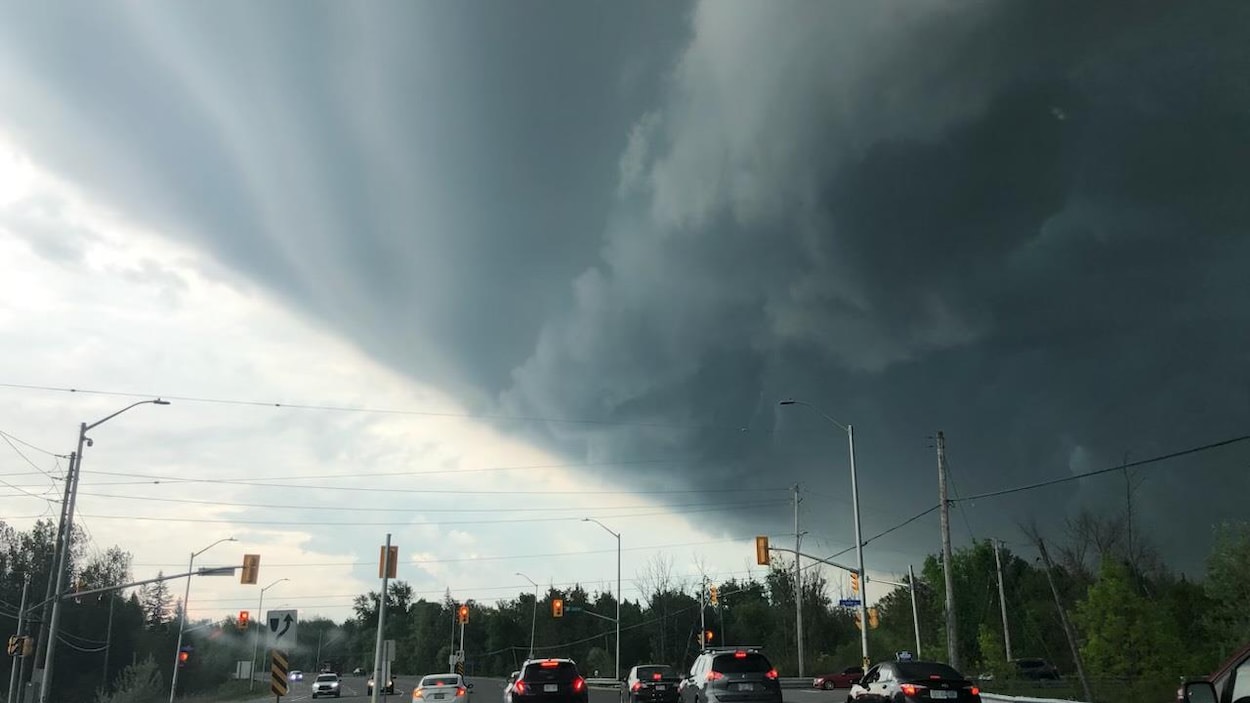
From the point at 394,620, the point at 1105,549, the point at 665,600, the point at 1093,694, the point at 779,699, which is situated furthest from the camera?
the point at 394,620

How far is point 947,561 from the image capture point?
34.5 meters

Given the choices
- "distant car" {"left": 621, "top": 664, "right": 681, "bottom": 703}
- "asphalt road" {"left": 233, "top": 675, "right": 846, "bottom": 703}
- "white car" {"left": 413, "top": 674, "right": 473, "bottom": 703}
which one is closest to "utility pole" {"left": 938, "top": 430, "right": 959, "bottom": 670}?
"asphalt road" {"left": 233, "top": 675, "right": 846, "bottom": 703}

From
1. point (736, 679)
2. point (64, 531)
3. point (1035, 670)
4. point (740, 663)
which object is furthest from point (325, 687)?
point (736, 679)

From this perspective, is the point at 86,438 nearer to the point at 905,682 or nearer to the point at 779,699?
the point at 779,699

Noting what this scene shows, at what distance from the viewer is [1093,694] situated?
33.2 meters

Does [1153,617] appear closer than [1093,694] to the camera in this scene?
No

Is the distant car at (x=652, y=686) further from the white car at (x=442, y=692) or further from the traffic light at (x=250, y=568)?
the traffic light at (x=250, y=568)

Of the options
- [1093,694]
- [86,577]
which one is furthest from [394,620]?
[1093,694]

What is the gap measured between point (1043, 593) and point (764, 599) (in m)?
40.4

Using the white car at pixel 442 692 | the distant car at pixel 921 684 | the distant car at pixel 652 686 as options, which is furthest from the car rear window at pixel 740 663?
the white car at pixel 442 692

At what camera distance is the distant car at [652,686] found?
31.7 metres

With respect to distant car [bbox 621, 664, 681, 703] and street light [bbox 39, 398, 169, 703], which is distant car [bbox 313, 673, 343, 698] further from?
distant car [bbox 621, 664, 681, 703]

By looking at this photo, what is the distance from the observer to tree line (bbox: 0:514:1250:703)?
46.5 m

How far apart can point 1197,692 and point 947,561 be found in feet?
102
